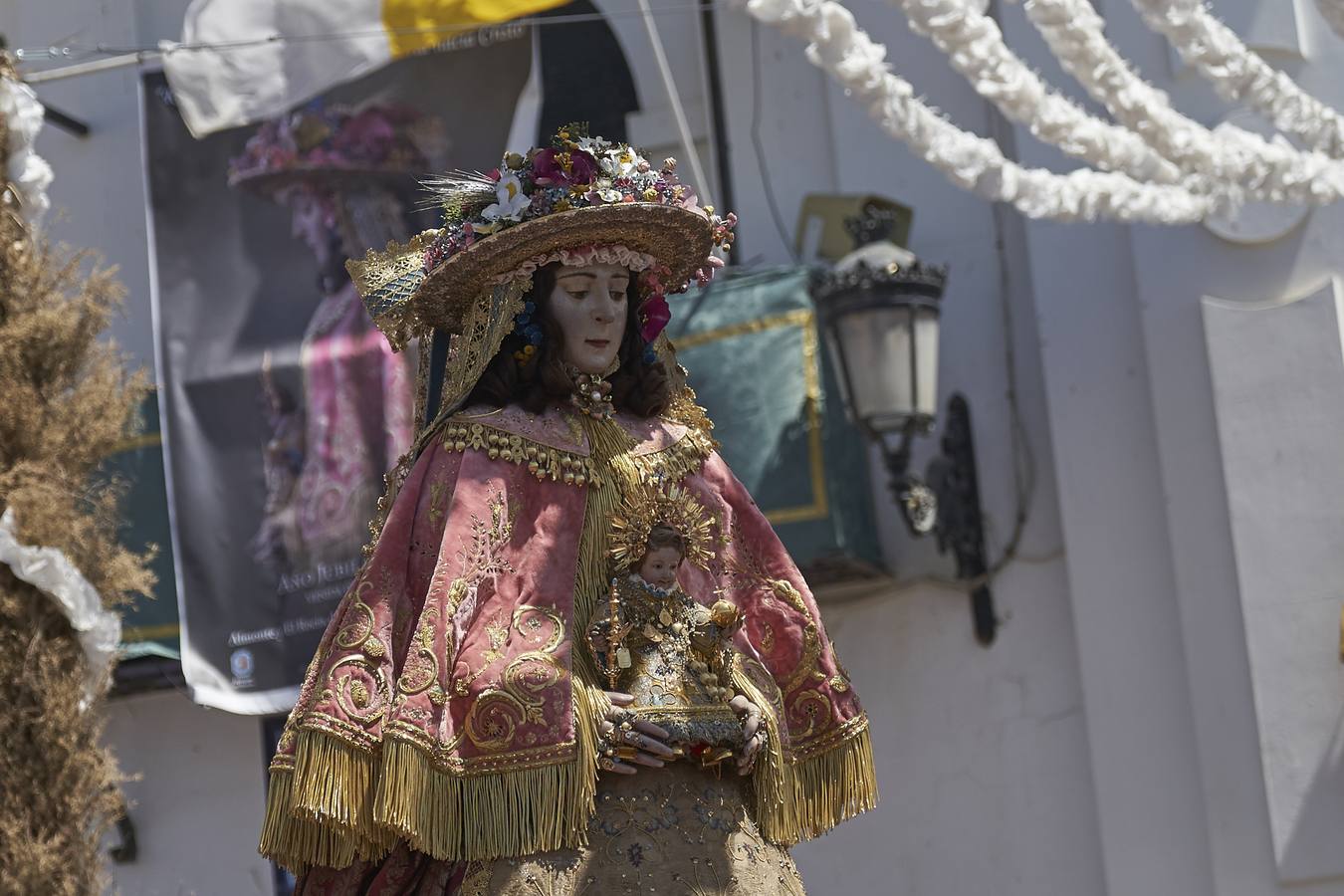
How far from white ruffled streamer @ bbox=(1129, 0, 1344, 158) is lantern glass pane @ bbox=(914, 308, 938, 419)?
1572mm

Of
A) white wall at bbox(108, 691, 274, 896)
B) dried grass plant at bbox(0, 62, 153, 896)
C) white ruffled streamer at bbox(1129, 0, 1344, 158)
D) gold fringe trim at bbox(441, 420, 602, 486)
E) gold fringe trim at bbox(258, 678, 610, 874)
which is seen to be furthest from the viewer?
white wall at bbox(108, 691, 274, 896)

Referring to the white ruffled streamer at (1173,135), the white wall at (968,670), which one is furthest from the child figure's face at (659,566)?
the white wall at (968,670)

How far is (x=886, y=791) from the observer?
786 centimetres

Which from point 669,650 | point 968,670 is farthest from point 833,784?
point 968,670

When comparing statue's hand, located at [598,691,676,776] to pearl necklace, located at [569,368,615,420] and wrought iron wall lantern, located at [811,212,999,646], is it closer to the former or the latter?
pearl necklace, located at [569,368,615,420]

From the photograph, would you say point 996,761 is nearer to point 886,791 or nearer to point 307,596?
point 886,791

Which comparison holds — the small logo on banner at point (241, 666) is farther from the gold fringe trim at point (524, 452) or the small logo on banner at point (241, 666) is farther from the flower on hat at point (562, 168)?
the flower on hat at point (562, 168)

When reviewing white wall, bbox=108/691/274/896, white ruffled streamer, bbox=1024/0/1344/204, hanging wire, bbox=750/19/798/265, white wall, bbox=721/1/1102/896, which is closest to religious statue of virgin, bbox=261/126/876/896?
white ruffled streamer, bbox=1024/0/1344/204

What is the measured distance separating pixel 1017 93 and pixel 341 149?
3.50 metres

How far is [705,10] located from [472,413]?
4.65 m

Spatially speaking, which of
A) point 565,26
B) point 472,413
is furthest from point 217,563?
point 472,413

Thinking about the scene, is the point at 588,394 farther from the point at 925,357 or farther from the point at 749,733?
the point at 925,357

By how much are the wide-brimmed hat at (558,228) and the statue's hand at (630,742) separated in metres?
0.93

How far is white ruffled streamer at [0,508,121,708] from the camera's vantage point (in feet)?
18.5
